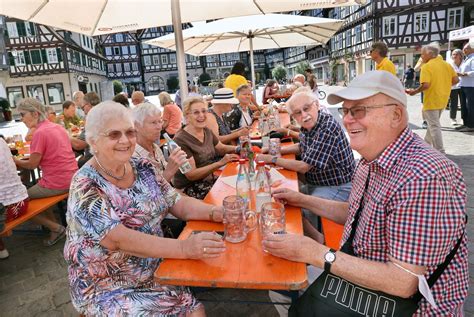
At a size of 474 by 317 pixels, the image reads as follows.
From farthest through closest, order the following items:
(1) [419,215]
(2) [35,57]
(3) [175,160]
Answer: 1. (2) [35,57]
2. (3) [175,160]
3. (1) [419,215]

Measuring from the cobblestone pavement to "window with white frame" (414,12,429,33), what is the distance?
2875 centimetres

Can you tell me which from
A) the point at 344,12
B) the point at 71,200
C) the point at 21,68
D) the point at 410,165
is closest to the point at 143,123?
the point at 71,200

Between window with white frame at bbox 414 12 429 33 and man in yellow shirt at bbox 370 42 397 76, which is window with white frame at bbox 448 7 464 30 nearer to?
window with white frame at bbox 414 12 429 33

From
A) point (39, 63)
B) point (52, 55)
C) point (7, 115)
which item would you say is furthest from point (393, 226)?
point (39, 63)

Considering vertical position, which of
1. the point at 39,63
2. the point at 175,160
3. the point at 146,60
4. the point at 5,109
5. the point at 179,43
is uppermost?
the point at 146,60

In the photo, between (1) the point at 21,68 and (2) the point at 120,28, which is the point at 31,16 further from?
(1) the point at 21,68

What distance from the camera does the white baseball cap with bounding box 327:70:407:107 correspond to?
144 cm

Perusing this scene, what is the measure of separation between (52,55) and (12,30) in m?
3.45

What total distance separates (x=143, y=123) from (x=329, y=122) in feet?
5.33

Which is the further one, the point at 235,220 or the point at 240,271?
the point at 235,220

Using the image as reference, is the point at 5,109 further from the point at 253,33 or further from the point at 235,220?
the point at 235,220

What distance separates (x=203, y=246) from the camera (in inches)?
63.1

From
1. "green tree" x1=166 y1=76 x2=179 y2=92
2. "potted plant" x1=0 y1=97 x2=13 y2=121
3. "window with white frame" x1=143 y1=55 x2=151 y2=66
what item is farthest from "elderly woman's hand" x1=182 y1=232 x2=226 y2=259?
"window with white frame" x1=143 y1=55 x2=151 y2=66

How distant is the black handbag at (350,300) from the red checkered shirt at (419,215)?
0.06 meters
